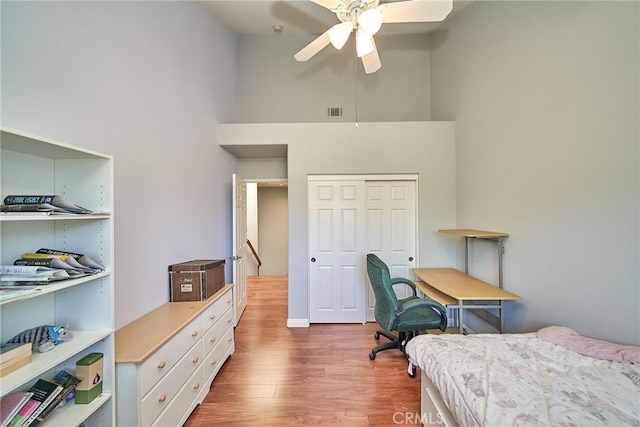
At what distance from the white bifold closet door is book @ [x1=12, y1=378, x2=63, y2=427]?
2.51 meters

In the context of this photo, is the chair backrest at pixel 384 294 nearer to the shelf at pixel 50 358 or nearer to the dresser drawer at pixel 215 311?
the dresser drawer at pixel 215 311

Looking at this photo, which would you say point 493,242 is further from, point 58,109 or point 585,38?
point 58,109

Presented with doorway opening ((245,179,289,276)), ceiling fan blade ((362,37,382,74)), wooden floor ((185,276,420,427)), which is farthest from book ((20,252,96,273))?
doorway opening ((245,179,289,276))

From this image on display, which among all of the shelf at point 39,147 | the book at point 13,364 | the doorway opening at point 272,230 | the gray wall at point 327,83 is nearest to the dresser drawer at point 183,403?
the book at point 13,364

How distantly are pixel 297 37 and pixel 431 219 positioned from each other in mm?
3496

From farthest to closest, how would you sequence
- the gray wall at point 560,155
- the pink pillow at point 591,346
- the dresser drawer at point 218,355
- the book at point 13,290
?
1. the dresser drawer at point 218,355
2. the gray wall at point 560,155
3. the pink pillow at point 591,346
4. the book at point 13,290

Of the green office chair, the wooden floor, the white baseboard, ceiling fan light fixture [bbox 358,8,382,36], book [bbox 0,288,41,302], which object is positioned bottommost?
the wooden floor

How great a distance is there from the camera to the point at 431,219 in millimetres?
3262

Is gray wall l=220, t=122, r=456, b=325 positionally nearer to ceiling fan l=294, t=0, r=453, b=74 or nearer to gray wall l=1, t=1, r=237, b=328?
gray wall l=1, t=1, r=237, b=328

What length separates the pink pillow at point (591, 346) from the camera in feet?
4.36

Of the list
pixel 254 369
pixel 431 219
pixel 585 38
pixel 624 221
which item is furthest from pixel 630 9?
pixel 254 369

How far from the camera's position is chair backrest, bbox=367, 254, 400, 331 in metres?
2.26

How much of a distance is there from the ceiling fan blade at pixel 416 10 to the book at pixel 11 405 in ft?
9.84

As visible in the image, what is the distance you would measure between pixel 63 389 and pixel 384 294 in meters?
2.17
